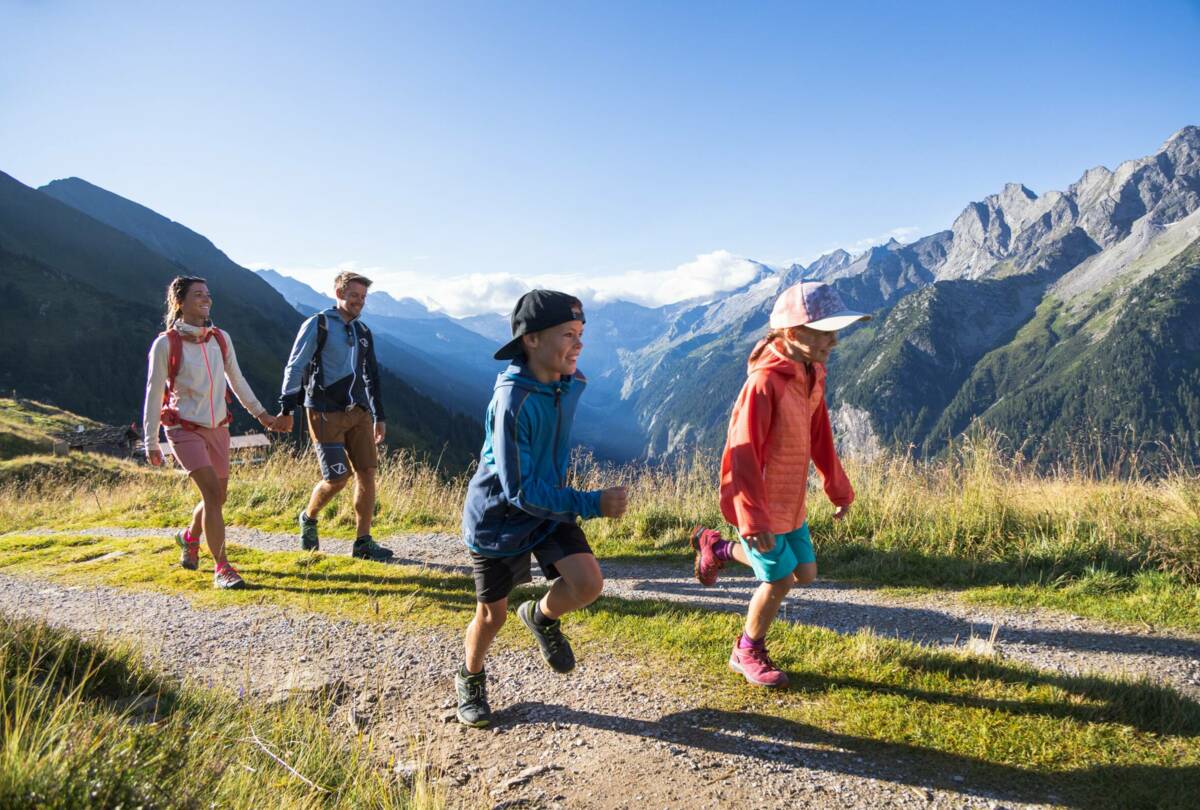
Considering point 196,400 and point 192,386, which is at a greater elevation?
point 192,386

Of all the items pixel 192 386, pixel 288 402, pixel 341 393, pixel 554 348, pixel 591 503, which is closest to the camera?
pixel 591 503

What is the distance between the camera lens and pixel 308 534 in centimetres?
741

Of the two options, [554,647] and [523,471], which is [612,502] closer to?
[523,471]

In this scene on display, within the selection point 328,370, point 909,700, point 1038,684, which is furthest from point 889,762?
point 328,370

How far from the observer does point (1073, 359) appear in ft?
587

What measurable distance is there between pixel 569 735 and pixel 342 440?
456 centimetres

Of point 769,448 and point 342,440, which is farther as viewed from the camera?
point 342,440

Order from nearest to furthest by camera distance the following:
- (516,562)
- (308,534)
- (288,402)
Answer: (516,562) < (288,402) < (308,534)

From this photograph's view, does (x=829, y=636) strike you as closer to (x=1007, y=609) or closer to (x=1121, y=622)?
(x=1007, y=609)

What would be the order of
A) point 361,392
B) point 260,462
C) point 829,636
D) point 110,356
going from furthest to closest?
point 110,356 < point 260,462 < point 361,392 < point 829,636

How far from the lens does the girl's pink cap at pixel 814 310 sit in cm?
357

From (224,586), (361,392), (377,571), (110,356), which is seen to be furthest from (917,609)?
(110,356)

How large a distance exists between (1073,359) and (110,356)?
226925 mm

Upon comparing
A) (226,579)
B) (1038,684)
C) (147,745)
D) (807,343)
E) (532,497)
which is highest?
(807,343)
